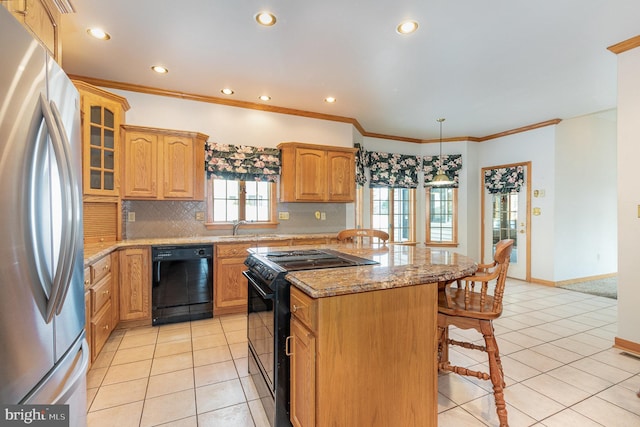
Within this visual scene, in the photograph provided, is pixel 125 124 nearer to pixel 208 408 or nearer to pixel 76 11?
pixel 76 11

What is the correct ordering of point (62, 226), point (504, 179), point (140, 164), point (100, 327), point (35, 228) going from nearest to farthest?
point (35, 228), point (62, 226), point (100, 327), point (140, 164), point (504, 179)

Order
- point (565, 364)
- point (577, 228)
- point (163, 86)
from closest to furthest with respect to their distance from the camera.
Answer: point (565, 364) < point (163, 86) < point (577, 228)

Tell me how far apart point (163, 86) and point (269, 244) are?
2.35m

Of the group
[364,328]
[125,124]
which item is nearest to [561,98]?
[364,328]

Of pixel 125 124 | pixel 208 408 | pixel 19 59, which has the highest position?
pixel 125 124

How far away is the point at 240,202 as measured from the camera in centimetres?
426

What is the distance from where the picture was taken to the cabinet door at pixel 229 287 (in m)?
3.47

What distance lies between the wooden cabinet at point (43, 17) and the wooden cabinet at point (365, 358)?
175 cm

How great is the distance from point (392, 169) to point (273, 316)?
15.5 feet

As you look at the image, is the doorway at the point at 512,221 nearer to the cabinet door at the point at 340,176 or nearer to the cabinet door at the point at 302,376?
the cabinet door at the point at 340,176

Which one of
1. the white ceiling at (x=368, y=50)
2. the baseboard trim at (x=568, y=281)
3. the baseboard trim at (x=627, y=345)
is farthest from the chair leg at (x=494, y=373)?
the baseboard trim at (x=568, y=281)

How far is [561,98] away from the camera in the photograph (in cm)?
402

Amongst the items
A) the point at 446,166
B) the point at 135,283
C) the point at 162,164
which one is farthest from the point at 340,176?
the point at 135,283

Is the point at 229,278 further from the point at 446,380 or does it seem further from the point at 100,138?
the point at 446,380
